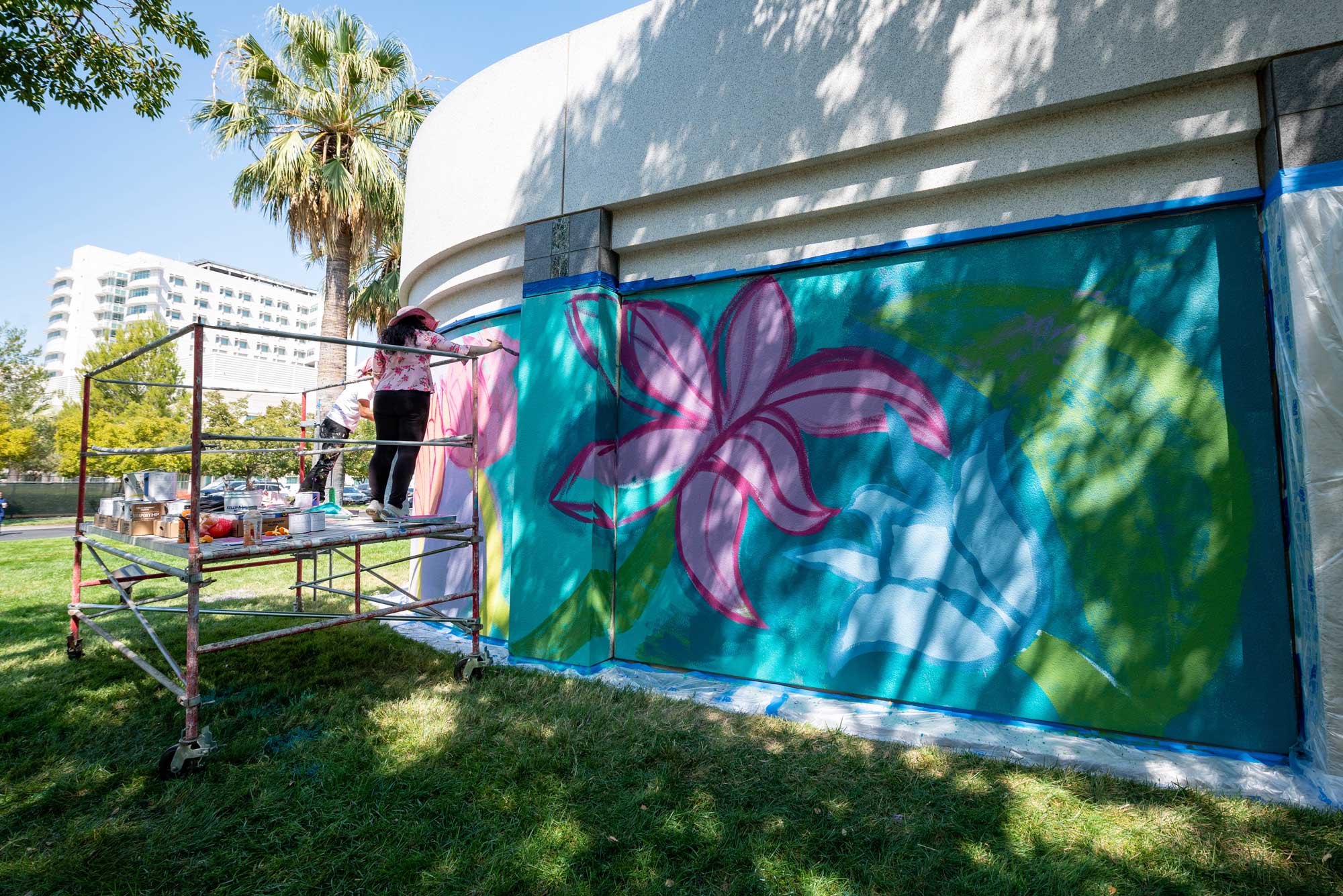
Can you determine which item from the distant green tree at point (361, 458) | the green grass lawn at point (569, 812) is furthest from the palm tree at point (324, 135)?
the distant green tree at point (361, 458)

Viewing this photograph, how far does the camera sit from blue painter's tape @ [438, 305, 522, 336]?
5.23m

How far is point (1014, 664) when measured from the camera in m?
3.45

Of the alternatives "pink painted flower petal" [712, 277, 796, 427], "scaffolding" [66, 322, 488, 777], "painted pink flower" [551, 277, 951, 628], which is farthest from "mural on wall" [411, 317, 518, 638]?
"pink painted flower petal" [712, 277, 796, 427]

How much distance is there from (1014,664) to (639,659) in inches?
90.4

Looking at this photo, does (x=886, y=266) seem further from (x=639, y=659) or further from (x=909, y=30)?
(x=639, y=659)

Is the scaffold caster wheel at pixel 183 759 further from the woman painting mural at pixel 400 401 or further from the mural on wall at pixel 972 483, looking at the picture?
the mural on wall at pixel 972 483

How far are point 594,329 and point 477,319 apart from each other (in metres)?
1.59

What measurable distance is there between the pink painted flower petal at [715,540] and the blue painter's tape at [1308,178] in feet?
9.73

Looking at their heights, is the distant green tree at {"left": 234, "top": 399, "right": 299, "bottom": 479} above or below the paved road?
above

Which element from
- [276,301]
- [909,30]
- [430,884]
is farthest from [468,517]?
[276,301]

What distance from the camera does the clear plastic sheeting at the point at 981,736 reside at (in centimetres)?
278

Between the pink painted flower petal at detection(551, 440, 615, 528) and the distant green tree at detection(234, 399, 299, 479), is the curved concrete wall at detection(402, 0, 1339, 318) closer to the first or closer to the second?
the pink painted flower petal at detection(551, 440, 615, 528)

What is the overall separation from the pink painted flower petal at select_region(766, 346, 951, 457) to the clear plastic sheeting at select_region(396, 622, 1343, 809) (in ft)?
4.76

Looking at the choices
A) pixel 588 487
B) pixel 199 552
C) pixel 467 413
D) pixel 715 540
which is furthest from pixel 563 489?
pixel 199 552
